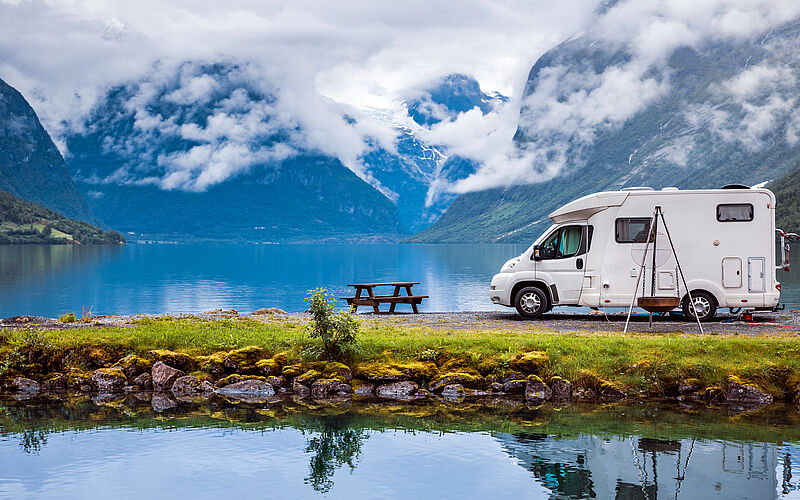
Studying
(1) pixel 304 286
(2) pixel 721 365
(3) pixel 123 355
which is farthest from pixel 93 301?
(2) pixel 721 365

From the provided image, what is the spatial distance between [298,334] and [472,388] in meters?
5.38

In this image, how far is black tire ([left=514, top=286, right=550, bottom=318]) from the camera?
2686cm

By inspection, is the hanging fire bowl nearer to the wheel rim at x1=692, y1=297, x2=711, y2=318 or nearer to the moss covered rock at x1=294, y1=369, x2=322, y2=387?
the wheel rim at x1=692, y1=297, x2=711, y2=318

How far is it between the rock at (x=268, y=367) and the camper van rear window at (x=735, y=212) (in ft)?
49.6

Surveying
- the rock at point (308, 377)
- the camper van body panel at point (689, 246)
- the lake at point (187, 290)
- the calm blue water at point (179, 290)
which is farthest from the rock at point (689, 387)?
the calm blue water at point (179, 290)

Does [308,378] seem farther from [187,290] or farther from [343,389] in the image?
[187,290]

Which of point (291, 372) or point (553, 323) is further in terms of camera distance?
point (553, 323)

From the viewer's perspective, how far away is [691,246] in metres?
24.9

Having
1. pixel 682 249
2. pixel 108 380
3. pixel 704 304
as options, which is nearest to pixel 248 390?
pixel 108 380

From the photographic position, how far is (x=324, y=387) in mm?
18859

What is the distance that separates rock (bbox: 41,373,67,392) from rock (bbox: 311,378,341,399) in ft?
21.2

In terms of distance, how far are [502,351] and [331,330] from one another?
445cm

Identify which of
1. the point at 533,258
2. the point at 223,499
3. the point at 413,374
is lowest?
the point at 223,499

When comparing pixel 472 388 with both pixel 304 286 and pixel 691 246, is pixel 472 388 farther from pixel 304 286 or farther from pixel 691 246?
pixel 304 286
